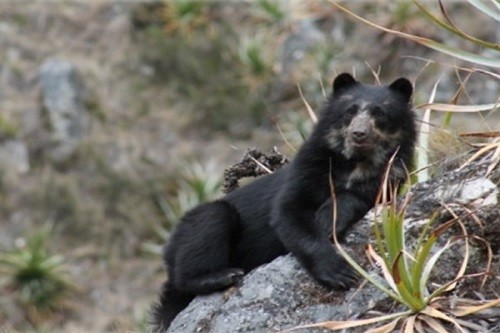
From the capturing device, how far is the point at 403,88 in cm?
816

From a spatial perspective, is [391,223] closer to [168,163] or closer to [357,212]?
[357,212]

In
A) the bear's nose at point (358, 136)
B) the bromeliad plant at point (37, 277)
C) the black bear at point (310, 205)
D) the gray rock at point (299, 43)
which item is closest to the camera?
the black bear at point (310, 205)

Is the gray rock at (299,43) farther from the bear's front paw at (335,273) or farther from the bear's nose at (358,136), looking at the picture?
the bear's front paw at (335,273)

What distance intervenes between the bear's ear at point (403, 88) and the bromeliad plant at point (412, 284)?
5.02 feet

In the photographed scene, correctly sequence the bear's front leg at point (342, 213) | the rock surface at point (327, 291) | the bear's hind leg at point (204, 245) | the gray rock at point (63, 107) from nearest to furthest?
the rock surface at point (327, 291) < the bear's front leg at point (342, 213) < the bear's hind leg at point (204, 245) < the gray rock at point (63, 107)

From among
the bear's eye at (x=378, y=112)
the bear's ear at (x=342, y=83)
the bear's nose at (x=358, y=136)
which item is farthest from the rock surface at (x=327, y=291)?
the bear's ear at (x=342, y=83)

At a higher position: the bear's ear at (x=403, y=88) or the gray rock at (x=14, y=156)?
the bear's ear at (x=403, y=88)

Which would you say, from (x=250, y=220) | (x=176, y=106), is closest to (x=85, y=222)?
(x=176, y=106)

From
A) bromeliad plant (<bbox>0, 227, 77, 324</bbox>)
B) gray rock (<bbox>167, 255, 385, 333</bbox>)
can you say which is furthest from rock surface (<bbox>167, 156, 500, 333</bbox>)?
bromeliad plant (<bbox>0, 227, 77, 324</bbox>)

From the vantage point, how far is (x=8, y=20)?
88.9ft

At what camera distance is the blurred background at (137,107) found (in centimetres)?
2306

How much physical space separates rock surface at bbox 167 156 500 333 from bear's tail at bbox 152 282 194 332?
100cm

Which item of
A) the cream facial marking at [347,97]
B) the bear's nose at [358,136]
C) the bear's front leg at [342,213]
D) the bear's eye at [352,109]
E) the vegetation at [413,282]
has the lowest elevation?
the vegetation at [413,282]

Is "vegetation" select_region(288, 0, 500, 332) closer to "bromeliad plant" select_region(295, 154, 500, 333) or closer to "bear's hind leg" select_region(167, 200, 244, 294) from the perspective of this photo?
"bromeliad plant" select_region(295, 154, 500, 333)
